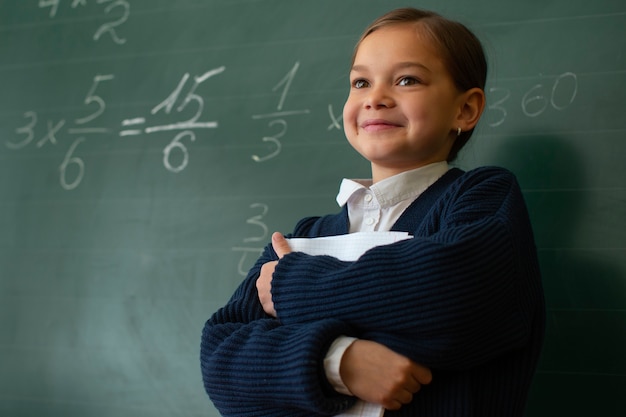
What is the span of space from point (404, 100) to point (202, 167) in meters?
0.65

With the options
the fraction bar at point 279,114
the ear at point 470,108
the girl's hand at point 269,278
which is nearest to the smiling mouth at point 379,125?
the ear at point 470,108

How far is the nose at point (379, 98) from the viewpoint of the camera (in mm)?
1033

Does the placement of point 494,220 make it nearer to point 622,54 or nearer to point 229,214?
point 622,54

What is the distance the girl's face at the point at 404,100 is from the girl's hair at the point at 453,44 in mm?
13

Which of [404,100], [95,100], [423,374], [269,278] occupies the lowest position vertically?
[423,374]

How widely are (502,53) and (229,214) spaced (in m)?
0.65

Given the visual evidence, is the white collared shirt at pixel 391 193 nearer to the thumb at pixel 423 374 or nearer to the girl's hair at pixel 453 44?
the girl's hair at pixel 453 44

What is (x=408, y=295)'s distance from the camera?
0.81 meters

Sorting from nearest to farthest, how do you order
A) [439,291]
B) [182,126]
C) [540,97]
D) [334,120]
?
[439,291] < [540,97] < [334,120] < [182,126]

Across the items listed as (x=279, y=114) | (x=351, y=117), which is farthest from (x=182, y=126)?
(x=351, y=117)

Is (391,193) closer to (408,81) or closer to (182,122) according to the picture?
(408,81)

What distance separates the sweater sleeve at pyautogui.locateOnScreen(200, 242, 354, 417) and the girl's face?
1.03 ft

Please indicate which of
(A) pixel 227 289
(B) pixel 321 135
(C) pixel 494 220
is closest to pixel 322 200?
(B) pixel 321 135

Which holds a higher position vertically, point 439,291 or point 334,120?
point 334,120
